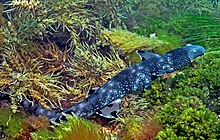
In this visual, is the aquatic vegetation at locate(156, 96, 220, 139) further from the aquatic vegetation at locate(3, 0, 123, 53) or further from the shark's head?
the aquatic vegetation at locate(3, 0, 123, 53)

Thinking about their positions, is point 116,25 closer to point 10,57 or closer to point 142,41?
point 142,41

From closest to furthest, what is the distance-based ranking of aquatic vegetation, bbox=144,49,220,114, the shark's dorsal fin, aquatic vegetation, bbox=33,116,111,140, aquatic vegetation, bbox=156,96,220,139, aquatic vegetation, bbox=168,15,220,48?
aquatic vegetation, bbox=33,116,111,140 < aquatic vegetation, bbox=156,96,220,139 < aquatic vegetation, bbox=144,49,220,114 < the shark's dorsal fin < aquatic vegetation, bbox=168,15,220,48

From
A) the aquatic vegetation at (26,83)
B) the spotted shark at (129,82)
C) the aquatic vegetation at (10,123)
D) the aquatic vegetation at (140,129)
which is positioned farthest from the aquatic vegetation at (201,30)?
the aquatic vegetation at (10,123)

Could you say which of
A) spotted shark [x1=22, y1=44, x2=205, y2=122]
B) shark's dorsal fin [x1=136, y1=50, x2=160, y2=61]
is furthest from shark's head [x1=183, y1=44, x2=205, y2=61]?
shark's dorsal fin [x1=136, y1=50, x2=160, y2=61]

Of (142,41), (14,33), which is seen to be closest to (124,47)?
(142,41)

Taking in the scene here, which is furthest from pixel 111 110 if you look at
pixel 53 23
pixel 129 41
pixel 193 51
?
pixel 53 23

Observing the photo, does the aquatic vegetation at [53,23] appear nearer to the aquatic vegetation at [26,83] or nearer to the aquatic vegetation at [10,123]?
the aquatic vegetation at [26,83]
